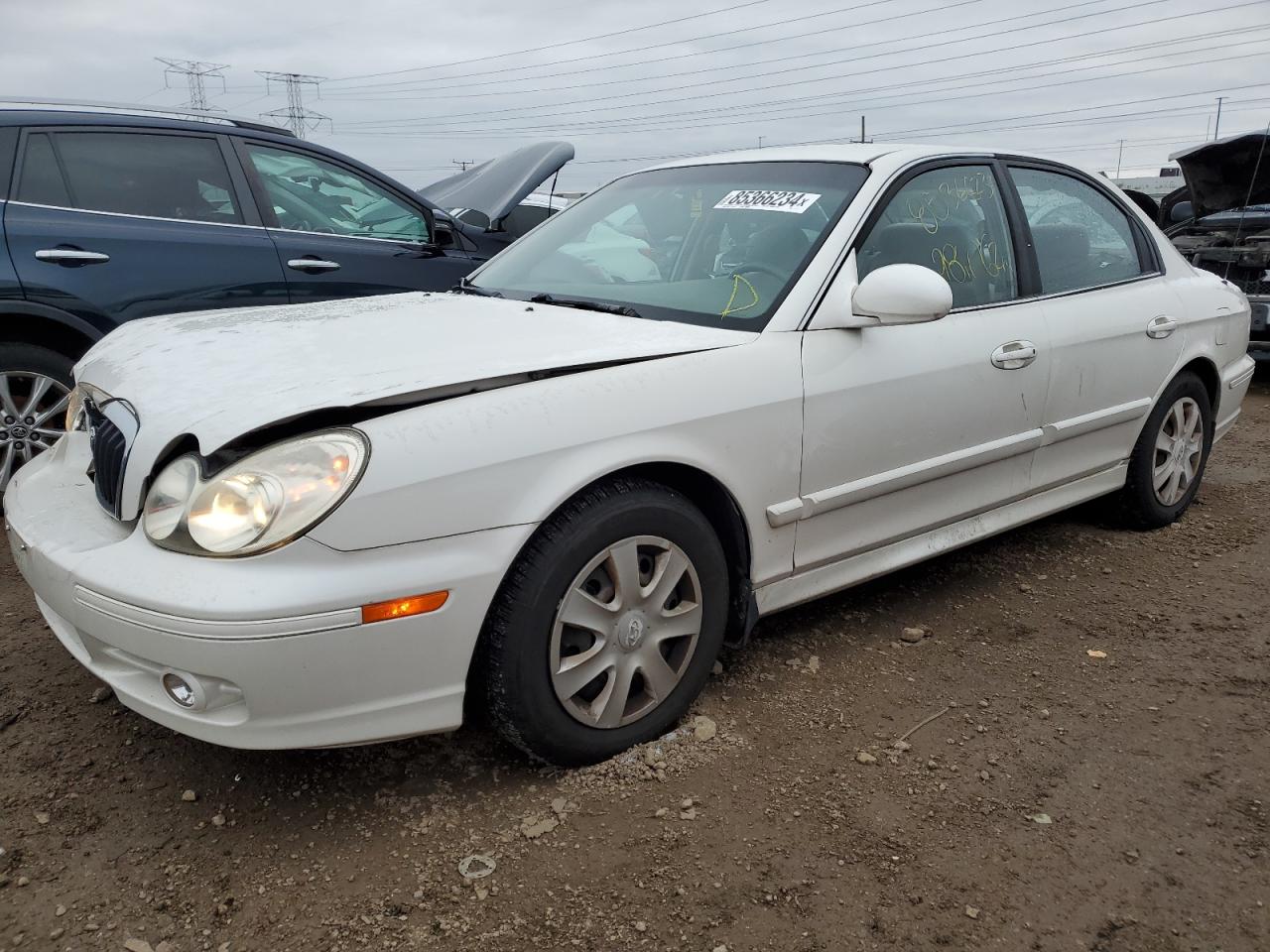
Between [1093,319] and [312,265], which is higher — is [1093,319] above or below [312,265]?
below

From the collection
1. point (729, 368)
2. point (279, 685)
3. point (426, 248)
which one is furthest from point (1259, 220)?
point (279, 685)

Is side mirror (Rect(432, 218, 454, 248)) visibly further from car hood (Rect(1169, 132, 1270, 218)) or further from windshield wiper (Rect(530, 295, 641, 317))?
car hood (Rect(1169, 132, 1270, 218))

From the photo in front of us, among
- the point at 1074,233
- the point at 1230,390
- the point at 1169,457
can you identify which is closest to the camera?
the point at 1074,233

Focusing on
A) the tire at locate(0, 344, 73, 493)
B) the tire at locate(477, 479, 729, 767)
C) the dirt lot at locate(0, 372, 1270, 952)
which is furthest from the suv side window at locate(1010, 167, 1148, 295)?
the tire at locate(0, 344, 73, 493)

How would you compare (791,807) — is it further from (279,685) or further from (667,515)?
(279,685)

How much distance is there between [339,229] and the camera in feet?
15.9

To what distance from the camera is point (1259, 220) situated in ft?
26.0

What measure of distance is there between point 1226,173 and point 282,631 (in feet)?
21.2

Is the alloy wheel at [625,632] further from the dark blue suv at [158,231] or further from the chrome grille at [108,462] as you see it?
the dark blue suv at [158,231]

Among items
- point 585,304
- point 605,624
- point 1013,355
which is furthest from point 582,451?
point 1013,355

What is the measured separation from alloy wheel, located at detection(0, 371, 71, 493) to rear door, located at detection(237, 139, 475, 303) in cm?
107

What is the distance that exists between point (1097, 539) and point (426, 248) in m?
3.37

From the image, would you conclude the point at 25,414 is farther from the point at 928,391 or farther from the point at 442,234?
the point at 928,391

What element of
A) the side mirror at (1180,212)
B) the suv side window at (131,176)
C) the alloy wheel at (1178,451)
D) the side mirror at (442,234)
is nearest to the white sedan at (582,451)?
the alloy wheel at (1178,451)
